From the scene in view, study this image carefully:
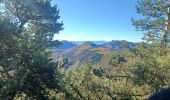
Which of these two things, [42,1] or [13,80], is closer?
[13,80]

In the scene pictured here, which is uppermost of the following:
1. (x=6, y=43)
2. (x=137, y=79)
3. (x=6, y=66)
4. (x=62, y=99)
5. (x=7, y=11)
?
(x=7, y=11)

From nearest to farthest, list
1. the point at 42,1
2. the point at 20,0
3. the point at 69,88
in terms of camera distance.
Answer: the point at 69,88, the point at 20,0, the point at 42,1

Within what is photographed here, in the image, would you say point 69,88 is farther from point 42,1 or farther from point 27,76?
point 42,1

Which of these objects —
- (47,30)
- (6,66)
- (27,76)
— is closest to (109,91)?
(27,76)

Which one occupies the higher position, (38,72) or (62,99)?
(38,72)

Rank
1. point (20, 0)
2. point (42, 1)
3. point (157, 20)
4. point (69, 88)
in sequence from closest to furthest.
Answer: point (69, 88) < point (20, 0) < point (157, 20) < point (42, 1)

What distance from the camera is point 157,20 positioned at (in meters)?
32.6

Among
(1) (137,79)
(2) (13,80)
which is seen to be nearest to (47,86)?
(2) (13,80)

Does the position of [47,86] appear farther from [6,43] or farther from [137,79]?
[137,79]

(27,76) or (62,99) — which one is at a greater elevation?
(27,76)

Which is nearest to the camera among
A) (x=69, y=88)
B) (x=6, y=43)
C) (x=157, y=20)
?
(x=6, y=43)

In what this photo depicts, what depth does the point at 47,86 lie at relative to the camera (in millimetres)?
23016

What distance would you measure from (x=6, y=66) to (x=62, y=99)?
588cm

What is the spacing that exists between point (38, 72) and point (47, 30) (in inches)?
553
